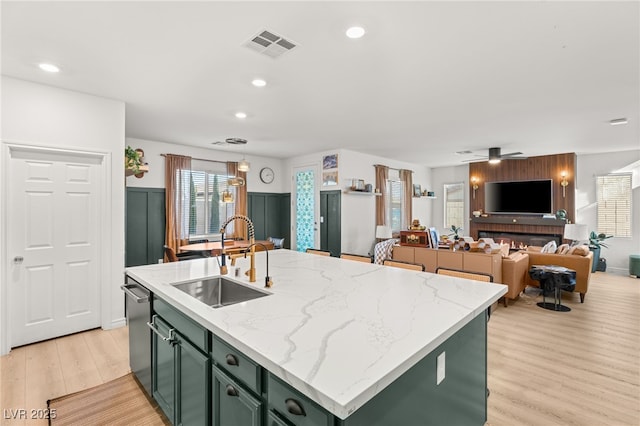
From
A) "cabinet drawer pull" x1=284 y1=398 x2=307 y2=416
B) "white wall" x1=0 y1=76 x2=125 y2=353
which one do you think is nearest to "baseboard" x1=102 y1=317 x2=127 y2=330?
"white wall" x1=0 y1=76 x2=125 y2=353

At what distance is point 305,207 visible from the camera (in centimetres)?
746

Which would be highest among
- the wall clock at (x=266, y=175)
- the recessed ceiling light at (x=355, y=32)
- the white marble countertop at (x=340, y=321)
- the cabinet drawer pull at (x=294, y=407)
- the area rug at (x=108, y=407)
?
the recessed ceiling light at (x=355, y=32)

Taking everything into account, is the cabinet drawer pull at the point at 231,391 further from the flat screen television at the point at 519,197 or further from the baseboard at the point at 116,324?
the flat screen television at the point at 519,197

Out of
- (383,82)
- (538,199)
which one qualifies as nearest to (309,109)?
(383,82)

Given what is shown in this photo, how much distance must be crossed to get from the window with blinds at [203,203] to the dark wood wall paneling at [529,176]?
662cm

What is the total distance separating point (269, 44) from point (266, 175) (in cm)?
537

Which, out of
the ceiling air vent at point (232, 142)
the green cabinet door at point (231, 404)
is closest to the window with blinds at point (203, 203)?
the ceiling air vent at point (232, 142)

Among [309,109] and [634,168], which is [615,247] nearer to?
[634,168]

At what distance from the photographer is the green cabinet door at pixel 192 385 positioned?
154 cm

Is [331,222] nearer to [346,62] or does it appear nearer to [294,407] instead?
[346,62]

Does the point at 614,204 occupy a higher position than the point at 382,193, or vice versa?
the point at 382,193

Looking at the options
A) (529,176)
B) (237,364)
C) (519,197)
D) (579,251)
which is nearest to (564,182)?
(529,176)

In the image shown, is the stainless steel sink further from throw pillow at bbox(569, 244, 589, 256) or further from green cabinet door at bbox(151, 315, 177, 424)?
throw pillow at bbox(569, 244, 589, 256)

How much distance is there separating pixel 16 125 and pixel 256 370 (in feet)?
11.8
